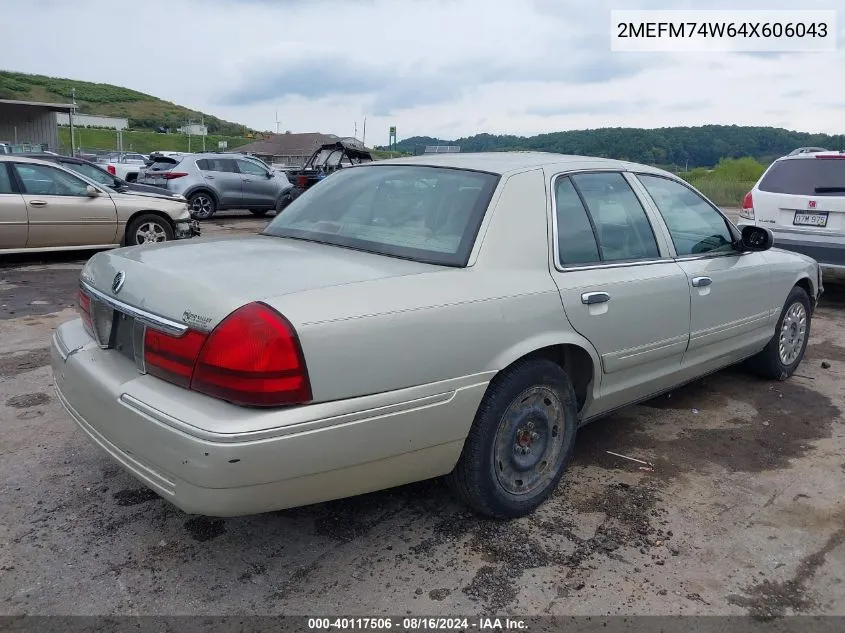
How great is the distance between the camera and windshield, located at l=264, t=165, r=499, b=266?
3.06 m

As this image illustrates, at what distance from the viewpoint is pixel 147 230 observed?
33.3 feet

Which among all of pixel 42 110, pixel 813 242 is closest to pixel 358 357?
pixel 813 242

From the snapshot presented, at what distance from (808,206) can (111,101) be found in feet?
384

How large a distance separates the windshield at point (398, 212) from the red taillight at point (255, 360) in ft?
2.73

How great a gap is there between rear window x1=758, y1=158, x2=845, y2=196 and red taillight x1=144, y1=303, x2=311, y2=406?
6.80 m

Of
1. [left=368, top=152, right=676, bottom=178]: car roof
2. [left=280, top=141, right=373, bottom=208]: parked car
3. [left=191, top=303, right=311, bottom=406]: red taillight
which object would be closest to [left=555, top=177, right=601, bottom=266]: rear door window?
[left=368, top=152, right=676, bottom=178]: car roof

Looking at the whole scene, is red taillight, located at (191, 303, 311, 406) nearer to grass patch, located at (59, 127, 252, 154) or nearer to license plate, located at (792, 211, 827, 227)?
license plate, located at (792, 211, 827, 227)

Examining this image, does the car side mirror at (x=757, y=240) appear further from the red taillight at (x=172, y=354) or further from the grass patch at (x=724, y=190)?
the grass patch at (x=724, y=190)

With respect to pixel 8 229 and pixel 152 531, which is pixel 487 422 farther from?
pixel 8 229

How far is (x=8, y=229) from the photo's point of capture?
29.6 feet

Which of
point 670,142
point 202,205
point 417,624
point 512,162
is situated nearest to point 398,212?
point 512,162

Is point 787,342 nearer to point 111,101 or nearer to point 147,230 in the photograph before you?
point 147,230

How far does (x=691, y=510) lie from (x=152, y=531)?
2.37 meters

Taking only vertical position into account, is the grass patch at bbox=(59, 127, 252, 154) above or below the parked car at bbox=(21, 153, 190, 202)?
above
